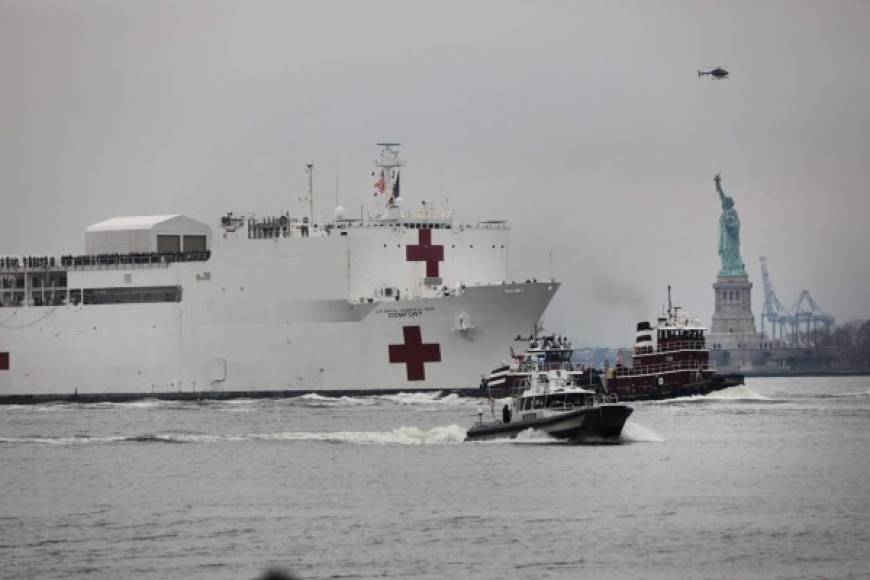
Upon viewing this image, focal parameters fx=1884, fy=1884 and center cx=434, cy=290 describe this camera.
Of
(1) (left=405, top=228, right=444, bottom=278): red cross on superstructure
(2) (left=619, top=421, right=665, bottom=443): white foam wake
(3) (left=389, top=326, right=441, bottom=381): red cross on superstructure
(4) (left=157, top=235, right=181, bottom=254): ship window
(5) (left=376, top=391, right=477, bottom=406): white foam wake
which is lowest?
(2) (left=619, top=421, right=665, bottom=443): white foam wake

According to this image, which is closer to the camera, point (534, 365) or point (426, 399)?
point (534, 365)

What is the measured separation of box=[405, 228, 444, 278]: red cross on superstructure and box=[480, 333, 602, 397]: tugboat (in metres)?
4.35

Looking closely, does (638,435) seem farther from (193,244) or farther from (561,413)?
(193,244)

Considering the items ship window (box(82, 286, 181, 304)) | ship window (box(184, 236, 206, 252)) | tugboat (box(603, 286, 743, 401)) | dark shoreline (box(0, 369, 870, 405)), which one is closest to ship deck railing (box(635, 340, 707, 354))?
tugboat (box(603, 286, 743, 401))

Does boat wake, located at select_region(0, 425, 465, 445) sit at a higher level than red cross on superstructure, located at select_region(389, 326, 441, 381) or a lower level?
lower

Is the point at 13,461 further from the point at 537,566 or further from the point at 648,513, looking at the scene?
the point at 537,566

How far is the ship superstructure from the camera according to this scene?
6544 centimetres

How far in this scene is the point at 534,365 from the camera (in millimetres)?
47281

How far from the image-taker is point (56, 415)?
6272 centimetres

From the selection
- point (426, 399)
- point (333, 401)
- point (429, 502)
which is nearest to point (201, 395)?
point (333, 401)

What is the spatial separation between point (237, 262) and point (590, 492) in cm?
3578

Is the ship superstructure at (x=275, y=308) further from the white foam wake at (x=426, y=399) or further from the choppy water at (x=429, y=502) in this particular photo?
the choppy water at (x=429, y=502)

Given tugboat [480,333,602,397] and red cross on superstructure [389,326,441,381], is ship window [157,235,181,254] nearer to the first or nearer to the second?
red cross on superstructure [389,326,441,381]

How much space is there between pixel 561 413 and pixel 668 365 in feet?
79.5
